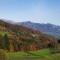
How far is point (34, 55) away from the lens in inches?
210

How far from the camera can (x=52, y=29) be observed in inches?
221

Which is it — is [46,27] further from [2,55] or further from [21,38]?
[2,55]

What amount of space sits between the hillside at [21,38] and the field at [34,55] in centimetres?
9

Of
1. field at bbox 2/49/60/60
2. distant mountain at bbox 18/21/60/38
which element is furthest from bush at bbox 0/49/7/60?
distant mountain at bbox 18/21/60/38

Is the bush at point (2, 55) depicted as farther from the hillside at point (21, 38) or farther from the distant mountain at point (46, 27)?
the distant mountain at point (46, 27)

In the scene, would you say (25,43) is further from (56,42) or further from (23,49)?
A: (56,42)

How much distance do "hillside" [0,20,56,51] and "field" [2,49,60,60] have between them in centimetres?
9

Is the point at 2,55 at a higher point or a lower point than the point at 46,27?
lower

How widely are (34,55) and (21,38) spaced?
455 millimetres

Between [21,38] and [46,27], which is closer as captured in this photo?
[21,38]

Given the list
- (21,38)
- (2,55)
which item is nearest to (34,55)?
(21,38)

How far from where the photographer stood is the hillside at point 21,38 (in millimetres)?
5312

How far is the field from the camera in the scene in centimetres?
529

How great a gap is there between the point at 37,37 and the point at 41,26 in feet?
0.95
